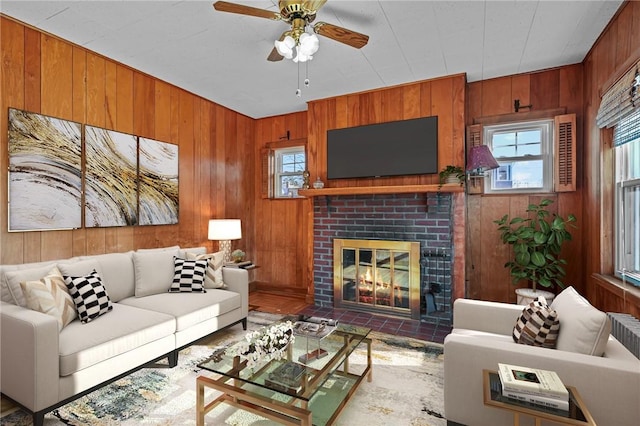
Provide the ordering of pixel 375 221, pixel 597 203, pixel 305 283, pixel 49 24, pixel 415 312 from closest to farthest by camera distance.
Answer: pixel 49 24
pixel 597 203
pixel 415 312
pixel 375 221
pixel 305 283

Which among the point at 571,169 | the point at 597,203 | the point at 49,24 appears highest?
the point at 49,24

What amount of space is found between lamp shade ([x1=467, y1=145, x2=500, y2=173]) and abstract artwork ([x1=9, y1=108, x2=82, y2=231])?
3855 mm

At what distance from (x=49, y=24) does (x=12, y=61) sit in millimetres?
414

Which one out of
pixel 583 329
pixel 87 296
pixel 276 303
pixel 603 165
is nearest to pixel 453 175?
pixel 603 165

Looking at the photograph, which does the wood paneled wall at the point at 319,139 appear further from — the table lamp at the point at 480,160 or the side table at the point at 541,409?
the side table at the point at 541,409

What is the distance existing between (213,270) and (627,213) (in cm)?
365

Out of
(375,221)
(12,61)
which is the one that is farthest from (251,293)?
(12,61)

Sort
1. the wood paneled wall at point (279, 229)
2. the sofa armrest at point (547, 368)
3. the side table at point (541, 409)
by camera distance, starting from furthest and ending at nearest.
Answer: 1. the wood paneled wall at point (279, 229)
2. the sofa armrest at point (547, 368)
3. the side table at point (541, 409)

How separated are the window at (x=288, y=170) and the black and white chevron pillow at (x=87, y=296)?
2992 millimetres

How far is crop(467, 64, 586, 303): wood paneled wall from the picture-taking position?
3.34m

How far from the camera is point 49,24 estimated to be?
2.59 metres

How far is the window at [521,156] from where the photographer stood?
11.4 feet

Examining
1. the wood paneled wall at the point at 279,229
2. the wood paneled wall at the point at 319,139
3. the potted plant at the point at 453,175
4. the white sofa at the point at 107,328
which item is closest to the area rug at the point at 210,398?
the white sofa at the point at 107,328

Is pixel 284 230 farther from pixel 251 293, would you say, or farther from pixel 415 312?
pixel 415 312
